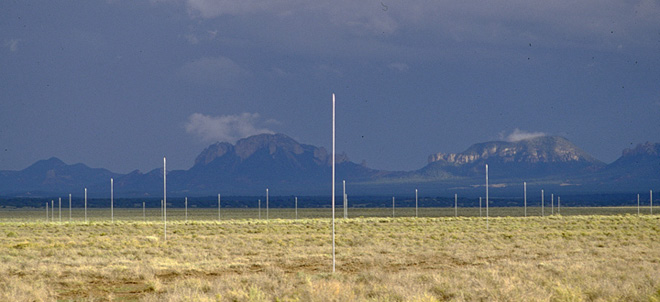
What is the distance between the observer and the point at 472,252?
27828 mm

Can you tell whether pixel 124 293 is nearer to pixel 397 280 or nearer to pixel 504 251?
pixel 397 280

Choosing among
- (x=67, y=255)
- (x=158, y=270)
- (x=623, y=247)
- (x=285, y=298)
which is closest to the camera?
(x=285, y=298)

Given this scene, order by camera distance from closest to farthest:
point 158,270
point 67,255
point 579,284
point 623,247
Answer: point 579,284 → point 158,270 → point 67,255 → point 623,247

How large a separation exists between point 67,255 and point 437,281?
15.7 metres

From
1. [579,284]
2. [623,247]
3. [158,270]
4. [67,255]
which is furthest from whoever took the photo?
[623,247]

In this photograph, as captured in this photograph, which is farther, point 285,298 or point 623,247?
point 623,247

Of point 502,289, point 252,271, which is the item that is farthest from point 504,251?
point 502,289

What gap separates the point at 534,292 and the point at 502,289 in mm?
660

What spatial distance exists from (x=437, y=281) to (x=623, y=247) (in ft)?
52.1

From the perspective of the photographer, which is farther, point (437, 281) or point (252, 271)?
point (252, 271)

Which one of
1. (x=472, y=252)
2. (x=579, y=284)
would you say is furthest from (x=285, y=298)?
(x=472, y=252)

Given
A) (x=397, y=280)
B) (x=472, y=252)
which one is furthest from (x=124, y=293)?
(x=472, y=252)

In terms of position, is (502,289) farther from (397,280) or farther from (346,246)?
(346,246)

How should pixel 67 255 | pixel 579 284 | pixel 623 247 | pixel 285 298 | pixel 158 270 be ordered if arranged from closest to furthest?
pixel 285 298
pixel 579 284
pixel 158 270
pixel 67 255
pixel 623 247
